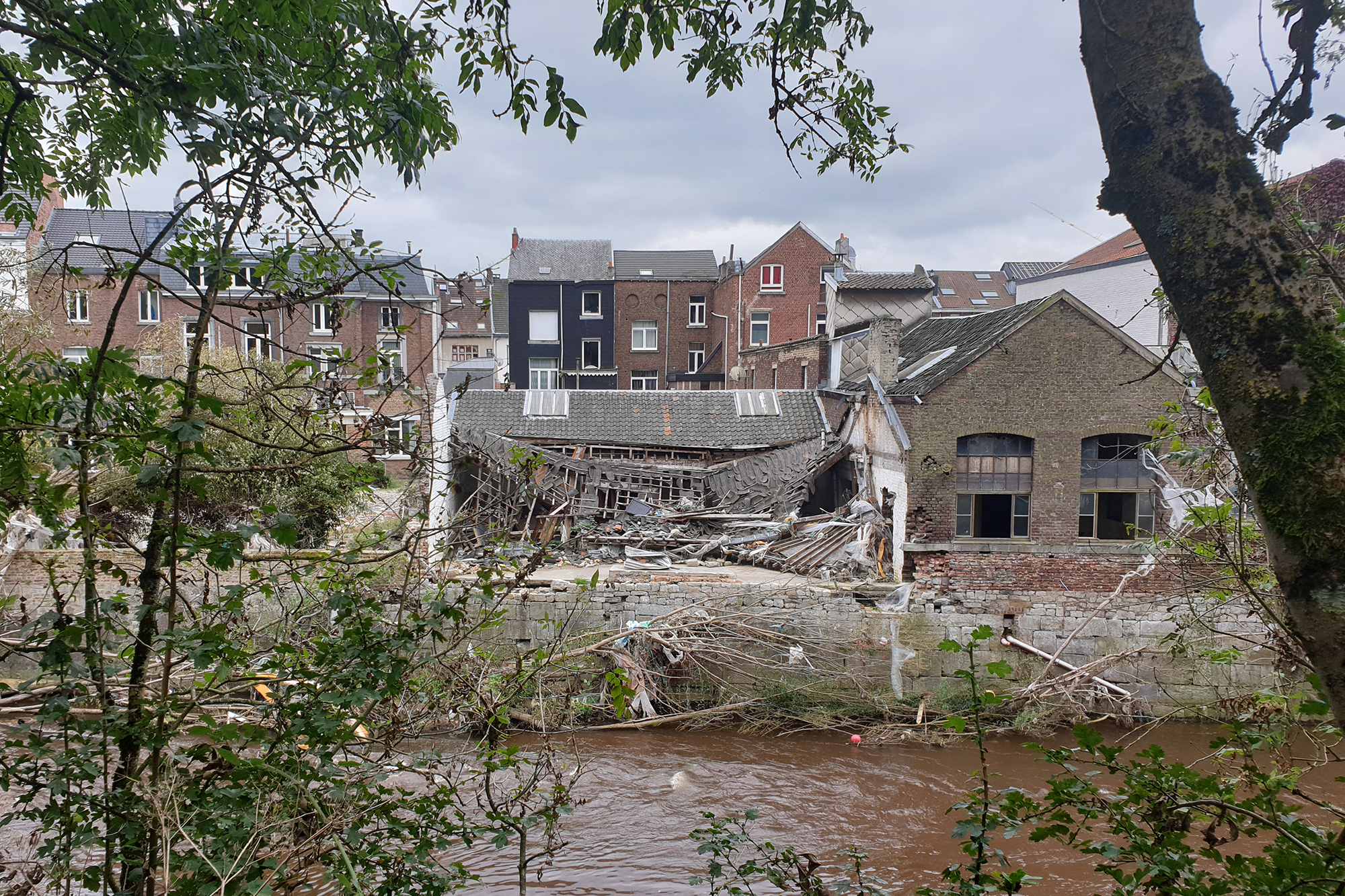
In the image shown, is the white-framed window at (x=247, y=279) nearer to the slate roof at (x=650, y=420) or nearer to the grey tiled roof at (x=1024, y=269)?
the slate roof at (x=650, y=420)

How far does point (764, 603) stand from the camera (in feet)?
41.7

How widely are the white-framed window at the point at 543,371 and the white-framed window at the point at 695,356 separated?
6.15 meters

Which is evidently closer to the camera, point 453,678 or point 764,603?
point 453,678

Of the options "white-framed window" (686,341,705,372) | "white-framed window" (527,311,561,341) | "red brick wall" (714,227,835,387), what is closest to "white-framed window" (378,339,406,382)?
"red brick wall" (714,227,835,387)

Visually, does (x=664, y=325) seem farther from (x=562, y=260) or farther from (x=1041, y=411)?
(x=1041, y=411)

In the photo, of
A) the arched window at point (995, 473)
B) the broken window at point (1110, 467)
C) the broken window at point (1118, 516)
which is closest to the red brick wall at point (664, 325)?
the broken window at point (1118, 516)

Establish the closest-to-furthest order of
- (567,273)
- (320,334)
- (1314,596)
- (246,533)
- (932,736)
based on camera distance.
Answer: (1314,596) < (246,533) < (932,736) < (320,334) < (567,273)

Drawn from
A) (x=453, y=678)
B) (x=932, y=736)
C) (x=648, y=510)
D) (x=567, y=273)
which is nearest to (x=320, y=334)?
(x=567, y=273)

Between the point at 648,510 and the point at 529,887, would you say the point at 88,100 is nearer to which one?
the point at 529,887

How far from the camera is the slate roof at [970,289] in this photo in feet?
141

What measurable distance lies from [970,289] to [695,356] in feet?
56.5

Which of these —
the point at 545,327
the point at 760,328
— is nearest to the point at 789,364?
the point at 760,328

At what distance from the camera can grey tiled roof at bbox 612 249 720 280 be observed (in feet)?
124

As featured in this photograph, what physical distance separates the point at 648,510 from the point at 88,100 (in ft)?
46.4
